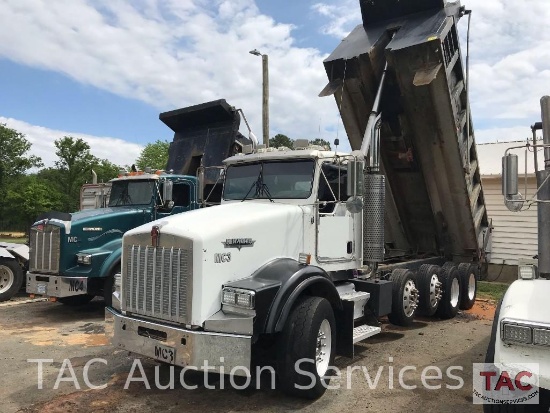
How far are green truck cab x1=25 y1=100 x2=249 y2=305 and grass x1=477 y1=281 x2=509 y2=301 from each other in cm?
638

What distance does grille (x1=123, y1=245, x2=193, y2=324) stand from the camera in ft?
13.7

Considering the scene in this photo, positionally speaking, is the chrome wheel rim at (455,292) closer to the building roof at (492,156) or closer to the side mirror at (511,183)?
the side mirror at (511,183)

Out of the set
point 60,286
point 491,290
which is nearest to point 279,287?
point 60,286

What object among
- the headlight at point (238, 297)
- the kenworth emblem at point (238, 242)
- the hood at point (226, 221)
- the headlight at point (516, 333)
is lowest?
the headlight at point (516, 333)

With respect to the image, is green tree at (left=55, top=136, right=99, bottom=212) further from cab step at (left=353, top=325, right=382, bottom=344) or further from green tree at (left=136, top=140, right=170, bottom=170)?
cab step at (left=353, top=325, right=382, bottom=344)

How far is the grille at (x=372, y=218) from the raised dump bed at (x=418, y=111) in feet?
5.40

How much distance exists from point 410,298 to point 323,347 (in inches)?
102

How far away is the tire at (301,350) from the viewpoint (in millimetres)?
4344

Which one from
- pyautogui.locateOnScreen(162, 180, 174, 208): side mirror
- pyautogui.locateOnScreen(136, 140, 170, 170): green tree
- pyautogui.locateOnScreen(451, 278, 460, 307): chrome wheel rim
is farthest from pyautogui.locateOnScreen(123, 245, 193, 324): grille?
pyautogui.locateOnScreen(136, 140, 170, 170): green tree

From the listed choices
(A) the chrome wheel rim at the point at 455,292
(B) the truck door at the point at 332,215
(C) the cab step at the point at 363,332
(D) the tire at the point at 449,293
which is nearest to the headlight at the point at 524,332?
(C) the cab step at the point at 363,332

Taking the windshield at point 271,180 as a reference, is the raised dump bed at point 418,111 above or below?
above

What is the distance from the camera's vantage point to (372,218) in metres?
6.19

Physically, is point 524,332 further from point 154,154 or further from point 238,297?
point 154,154

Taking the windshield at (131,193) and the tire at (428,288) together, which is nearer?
the tire at (428,288)
